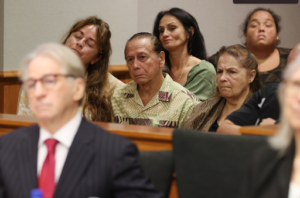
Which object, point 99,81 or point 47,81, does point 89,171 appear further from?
point 99,81

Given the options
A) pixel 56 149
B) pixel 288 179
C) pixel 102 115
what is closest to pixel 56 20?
pixel 102 115

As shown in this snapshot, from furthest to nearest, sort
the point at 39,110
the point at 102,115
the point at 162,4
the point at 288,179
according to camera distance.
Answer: the point at 162,4 < the point at 102,115 < the point at 39,110 < the point at 288,179

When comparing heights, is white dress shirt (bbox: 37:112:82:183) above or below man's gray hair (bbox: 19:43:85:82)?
below

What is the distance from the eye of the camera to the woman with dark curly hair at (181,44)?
120 inches

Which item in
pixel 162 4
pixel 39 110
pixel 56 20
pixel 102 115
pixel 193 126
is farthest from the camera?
pixel 162 4

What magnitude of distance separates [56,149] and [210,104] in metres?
1.28

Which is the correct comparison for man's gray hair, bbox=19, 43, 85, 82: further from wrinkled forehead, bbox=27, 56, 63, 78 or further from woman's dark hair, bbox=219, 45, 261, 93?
woman's dark hair, bbox=219, 45, 261, 93

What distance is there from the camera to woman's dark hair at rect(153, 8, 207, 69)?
3126 millimetres

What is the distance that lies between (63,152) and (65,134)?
6 cm

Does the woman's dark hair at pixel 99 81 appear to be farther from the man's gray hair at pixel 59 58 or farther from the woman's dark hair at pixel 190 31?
the man's gray hair at pixel 59 58

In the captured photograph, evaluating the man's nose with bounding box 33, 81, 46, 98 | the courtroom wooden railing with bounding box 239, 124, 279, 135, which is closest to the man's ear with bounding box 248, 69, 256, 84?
the courtroom wooden railing with bounding box 239, 124, 279, 135

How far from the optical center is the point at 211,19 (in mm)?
4203

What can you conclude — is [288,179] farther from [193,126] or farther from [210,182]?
[193,126]

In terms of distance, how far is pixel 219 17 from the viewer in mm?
4219
